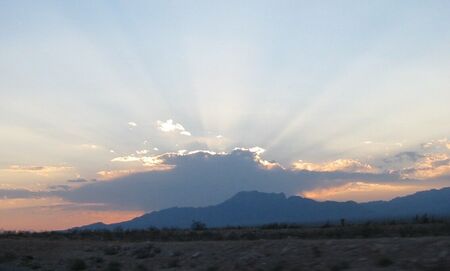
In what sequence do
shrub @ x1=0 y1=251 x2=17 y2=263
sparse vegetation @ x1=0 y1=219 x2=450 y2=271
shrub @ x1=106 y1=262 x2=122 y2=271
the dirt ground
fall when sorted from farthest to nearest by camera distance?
shrub @ x1=0 y1=251 x2=17 y2=263 → shrub @ x1=106 y1=262 x2=122 y2=271 → sparse vegetation @ x1=0 y1=219 x2=450 y2=271 → the dirt ground

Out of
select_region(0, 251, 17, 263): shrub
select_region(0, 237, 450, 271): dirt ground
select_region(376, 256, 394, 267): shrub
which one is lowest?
select_region(376, 256, 394, 267): shrub

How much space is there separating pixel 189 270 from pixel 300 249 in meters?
6.33

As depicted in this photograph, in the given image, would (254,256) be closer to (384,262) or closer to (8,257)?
(384,262)

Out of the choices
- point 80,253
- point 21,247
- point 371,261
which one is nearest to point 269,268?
point 371,261

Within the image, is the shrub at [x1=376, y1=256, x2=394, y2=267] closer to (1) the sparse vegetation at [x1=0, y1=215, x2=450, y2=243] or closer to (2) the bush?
(1) the sparse vegetation at [x1=0, y1=215, x2=450, y2=243]

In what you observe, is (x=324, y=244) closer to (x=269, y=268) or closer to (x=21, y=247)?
(x=269, y=268)

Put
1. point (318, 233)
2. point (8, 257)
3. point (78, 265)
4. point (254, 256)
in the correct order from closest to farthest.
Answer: point (254, 256), point (78, 265), point (8, 257), point (318, 233)

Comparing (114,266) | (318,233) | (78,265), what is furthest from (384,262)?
(318,233)

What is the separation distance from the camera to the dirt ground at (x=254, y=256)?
31.5 meters

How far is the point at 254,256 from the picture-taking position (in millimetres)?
39156

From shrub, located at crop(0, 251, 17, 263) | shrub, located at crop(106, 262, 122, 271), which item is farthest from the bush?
shrub, located at crop(0, 251, 17, 263)

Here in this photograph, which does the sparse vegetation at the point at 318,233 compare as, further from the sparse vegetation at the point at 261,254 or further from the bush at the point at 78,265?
the bush at the point at 78,265

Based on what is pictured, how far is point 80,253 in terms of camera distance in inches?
2219

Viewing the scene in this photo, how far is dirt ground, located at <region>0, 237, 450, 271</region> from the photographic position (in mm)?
31469
